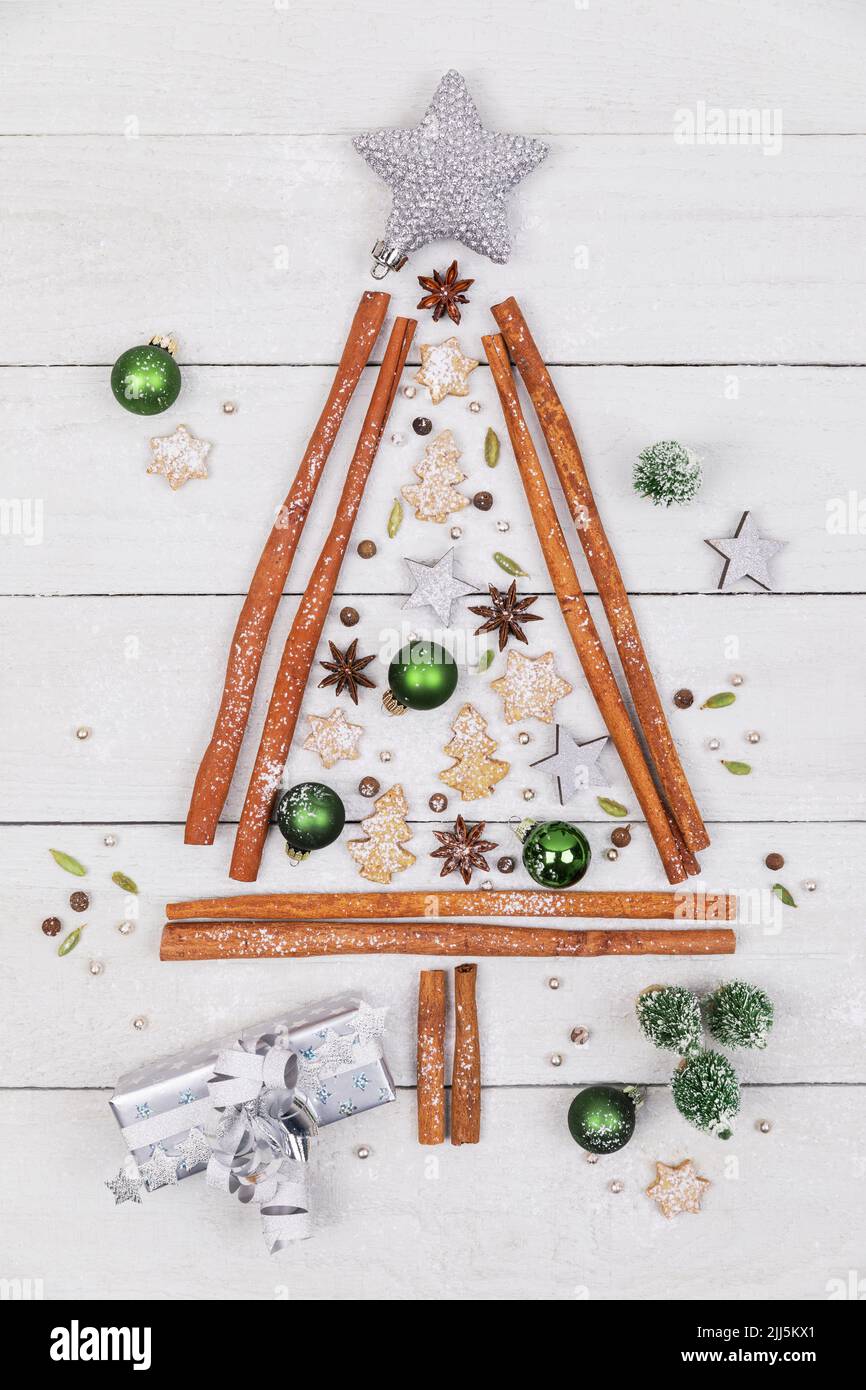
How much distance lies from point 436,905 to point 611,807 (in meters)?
0.37

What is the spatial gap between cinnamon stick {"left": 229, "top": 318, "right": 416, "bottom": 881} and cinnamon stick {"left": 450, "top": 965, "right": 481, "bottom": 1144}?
44 cm

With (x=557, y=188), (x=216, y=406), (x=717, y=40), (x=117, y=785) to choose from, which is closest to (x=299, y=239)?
(x=216, y=406)

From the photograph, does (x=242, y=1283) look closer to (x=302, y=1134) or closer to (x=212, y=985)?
(x=302, y=1134)

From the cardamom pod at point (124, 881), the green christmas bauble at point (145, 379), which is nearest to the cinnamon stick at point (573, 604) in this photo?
the green christmas bauble at point (145, 379)

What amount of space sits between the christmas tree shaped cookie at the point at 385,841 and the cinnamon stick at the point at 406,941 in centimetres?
10

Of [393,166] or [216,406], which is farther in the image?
[216,406]

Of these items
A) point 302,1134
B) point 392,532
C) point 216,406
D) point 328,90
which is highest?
point 328,90

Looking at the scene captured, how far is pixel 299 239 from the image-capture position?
1.73 metres

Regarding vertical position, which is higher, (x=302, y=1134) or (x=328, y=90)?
(x=328, y=90)

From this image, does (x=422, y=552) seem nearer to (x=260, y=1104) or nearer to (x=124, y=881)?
Answer: (x=124, y=881)

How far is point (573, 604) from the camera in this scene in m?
1.69

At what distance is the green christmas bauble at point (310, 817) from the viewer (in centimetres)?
158

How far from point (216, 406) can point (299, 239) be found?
0.34 meters

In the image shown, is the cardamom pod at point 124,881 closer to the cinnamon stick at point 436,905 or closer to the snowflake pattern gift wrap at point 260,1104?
the cinnamon stick at point 436,905
